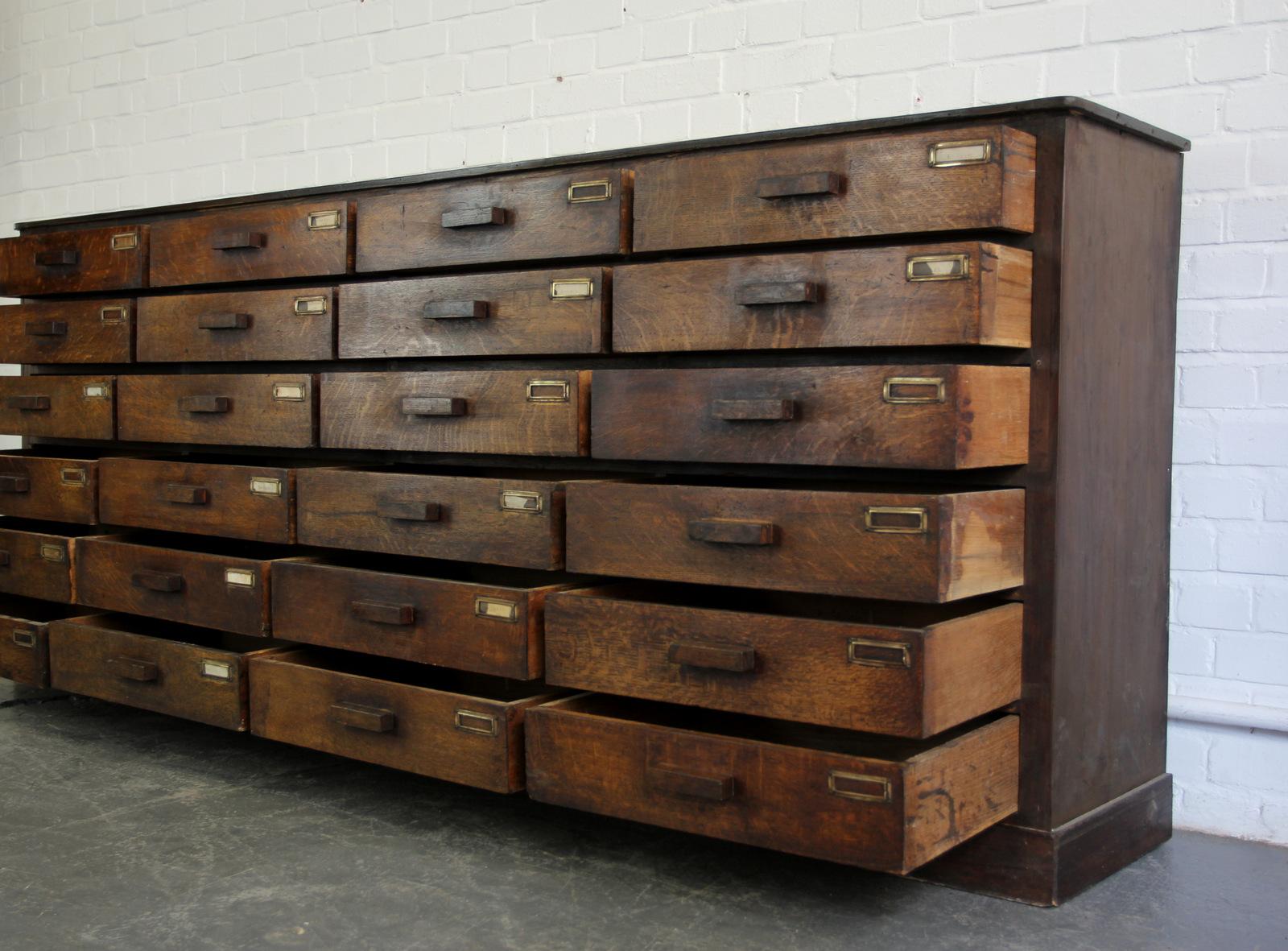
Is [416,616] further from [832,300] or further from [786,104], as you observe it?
[786,104]

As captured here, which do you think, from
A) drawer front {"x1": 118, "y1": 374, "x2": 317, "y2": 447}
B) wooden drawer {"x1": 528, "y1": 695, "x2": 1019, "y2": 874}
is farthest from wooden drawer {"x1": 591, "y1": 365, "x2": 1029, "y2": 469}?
drawer front {"x1": 118, "y1": 374, "x2": 317, "y2": 447}

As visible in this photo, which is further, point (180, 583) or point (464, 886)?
point (180, 583)

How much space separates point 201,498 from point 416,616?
66 centimetres

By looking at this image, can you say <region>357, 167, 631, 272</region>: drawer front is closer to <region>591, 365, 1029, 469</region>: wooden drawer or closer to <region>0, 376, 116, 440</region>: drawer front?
<region>591, 365, 1029, 469</region>: wooden drawer

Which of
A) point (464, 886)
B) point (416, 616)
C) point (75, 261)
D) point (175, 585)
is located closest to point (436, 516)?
point (416, 616)

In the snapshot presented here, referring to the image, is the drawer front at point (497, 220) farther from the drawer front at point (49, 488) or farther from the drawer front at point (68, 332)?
the drawer front at point (49, 488)

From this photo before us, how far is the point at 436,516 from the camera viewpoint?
2.32 meters

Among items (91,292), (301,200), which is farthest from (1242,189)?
(91,292)

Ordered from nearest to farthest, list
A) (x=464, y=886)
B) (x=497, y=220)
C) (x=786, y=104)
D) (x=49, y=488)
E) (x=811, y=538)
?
(x=811, y=538)
(x=464, y=886)
(x=497, y=220)
(x=786, y=104)
(x=49, y=488)

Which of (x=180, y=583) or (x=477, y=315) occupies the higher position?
(x=477, y=315)

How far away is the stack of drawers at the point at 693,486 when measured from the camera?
6.03 feet

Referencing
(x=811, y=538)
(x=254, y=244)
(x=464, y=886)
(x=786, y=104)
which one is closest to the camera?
(x=811, y=538)

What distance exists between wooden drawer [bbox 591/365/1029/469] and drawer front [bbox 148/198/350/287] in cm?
74

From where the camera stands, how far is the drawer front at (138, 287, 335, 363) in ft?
8.47
